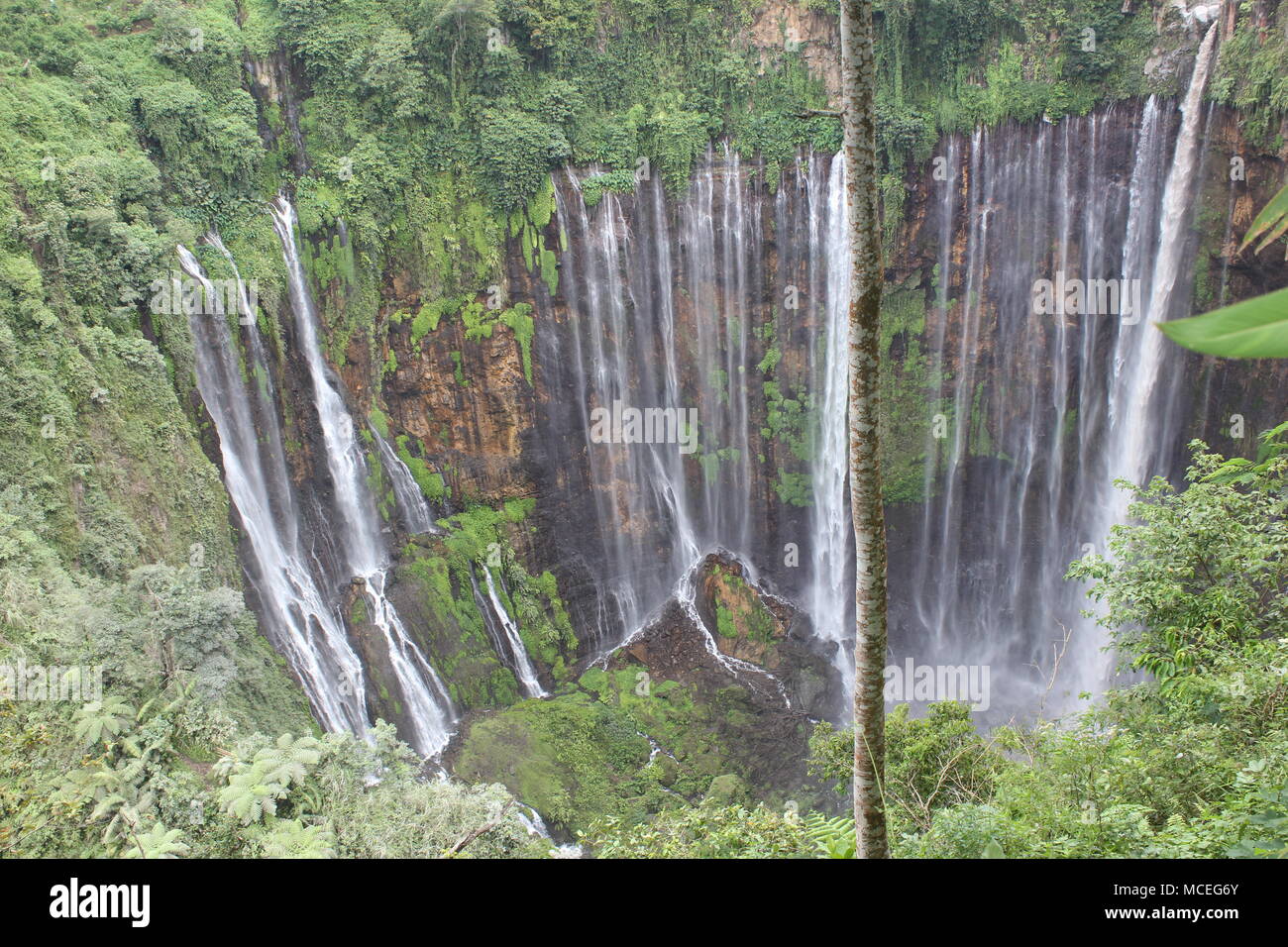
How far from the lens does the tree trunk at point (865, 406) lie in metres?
3.12

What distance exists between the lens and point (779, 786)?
43.6 ft

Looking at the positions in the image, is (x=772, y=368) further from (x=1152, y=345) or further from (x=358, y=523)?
(x=358, y=523)

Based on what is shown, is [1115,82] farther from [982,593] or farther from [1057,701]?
[1057,701]

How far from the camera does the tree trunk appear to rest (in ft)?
10.3

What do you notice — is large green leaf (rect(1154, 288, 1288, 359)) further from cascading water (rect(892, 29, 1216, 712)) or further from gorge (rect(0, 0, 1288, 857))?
cascading water (rect(892, 29, 1216, 712))

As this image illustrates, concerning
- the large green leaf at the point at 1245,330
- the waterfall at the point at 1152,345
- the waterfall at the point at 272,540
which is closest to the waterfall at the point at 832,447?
the waterfall at the point at 1152,345

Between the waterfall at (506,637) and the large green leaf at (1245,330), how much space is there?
15.0 meters

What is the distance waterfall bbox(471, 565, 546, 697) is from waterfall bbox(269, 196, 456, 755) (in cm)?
133

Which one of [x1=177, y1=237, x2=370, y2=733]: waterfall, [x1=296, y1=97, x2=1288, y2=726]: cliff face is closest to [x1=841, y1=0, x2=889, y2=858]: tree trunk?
[x1=177, y1=237, x2=370, y2=733]: waterfall

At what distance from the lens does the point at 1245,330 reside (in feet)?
3.37

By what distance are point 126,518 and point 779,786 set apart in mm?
9833

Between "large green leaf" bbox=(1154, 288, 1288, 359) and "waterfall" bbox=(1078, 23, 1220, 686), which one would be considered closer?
"large green leaf" bbox=(1154, 288, 1288, 359)

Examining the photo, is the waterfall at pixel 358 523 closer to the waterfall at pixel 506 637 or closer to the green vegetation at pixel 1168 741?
the waterfall at pixel 506 637
